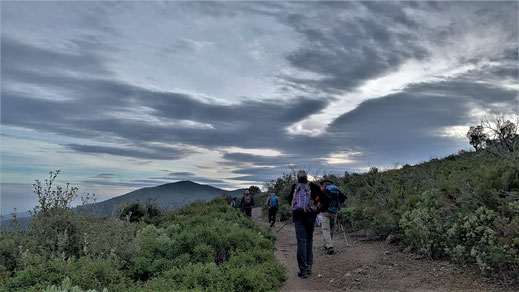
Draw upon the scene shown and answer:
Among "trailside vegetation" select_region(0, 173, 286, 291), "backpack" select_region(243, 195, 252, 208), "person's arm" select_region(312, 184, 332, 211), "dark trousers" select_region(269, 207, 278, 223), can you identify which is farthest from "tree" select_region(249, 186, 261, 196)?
"trailside vegetation" select_region(0, 173, 286, 291)

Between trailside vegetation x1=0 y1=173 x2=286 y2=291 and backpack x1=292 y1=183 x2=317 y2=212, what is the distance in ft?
3.94

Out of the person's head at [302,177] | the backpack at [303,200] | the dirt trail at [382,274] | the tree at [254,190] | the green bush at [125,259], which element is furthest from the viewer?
the tree at [254,190]

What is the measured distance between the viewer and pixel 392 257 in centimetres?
848

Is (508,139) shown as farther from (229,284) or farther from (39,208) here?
(39,208)

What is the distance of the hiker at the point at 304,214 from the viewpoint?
24.6ft

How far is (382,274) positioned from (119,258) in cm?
528

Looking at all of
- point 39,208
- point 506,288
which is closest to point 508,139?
point 506,288

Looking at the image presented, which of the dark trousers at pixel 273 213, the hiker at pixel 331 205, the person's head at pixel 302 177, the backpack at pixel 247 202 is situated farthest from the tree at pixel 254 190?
the person's head at pixel 302 177

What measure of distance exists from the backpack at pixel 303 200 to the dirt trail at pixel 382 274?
5.02 ft

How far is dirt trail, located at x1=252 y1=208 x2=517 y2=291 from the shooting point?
20.7 ft

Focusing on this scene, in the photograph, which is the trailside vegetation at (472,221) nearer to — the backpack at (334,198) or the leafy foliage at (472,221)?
the leafy foliage at (472,221)

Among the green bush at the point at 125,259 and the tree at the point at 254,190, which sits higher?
the tree at the point at 254,190

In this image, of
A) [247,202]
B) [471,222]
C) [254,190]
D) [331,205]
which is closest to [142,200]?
[247,202]

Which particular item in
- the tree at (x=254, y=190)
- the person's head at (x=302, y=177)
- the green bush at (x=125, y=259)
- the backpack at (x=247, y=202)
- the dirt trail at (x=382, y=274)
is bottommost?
the dirt trail at (x=382, y=274)
